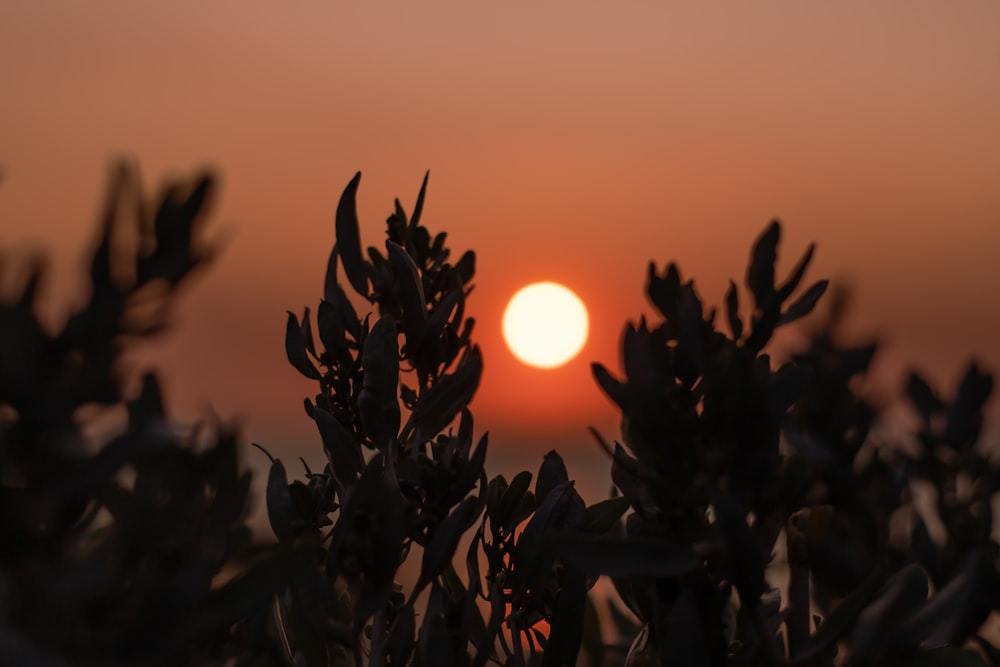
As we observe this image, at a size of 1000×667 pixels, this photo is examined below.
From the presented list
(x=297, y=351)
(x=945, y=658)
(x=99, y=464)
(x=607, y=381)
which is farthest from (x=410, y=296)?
(x=945, y=658)

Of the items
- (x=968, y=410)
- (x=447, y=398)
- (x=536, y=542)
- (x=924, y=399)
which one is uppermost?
(x=924, y=399)

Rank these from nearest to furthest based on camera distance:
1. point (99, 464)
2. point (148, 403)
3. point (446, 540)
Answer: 1. point (99, 464)
2. point (148, 403)
3. point (446, 540)

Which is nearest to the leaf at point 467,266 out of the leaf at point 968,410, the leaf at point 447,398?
the leaf at point 447,398

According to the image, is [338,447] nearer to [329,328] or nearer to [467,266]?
[329,328]

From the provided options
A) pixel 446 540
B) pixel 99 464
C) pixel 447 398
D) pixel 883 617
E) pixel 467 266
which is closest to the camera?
pixel 99 464

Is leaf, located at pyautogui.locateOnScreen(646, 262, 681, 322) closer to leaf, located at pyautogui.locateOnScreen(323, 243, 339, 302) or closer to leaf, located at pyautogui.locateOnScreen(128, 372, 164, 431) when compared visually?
leaf, located at pyautogui.locateOnScreen(323, 243, 339, 302)

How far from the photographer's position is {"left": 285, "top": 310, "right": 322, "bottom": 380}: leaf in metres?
2.61

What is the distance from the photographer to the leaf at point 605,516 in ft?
8.18

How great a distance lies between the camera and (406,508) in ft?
7.69

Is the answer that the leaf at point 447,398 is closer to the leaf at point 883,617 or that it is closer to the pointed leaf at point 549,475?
the pointed leaf at point 549,475

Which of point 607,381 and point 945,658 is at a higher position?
point 607,381

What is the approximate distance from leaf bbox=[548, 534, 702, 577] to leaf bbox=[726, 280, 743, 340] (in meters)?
0.64

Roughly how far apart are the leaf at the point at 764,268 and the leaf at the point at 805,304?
0.09m

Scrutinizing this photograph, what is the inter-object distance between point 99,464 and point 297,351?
3.92ft
